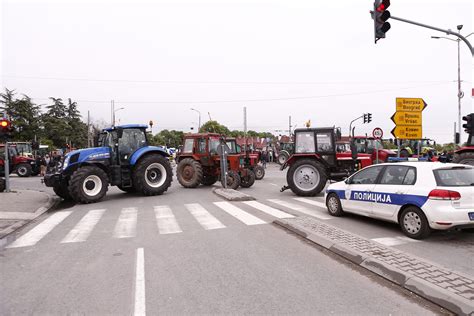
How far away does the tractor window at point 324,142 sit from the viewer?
13.0m

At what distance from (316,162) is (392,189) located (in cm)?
583

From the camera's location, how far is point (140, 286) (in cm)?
438

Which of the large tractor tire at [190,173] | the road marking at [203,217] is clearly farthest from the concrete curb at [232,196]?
the large tractor tire at [190,173]

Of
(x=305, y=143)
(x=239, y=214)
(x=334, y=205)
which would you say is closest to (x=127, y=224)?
(x=239, y=214)

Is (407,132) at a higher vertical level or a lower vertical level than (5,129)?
lower

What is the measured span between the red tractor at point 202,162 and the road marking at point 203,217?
484 cm

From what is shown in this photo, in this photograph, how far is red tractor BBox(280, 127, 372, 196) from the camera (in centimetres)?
1267

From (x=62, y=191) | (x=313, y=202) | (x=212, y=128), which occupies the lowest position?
(x=313, y=202)

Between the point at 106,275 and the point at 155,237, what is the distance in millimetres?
2125

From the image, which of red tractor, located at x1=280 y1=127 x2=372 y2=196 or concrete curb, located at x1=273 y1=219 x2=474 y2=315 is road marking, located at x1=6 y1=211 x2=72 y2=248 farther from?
red tractor, located at x1=280 y1=127 x2=372 y2=196

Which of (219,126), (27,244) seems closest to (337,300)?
(27,244)

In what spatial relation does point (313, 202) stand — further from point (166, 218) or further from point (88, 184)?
point (88, 184)

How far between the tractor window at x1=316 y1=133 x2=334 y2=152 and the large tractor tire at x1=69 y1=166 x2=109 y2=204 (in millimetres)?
7806

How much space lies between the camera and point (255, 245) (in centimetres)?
615
